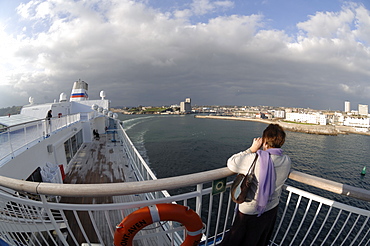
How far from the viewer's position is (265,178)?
1.36 metres

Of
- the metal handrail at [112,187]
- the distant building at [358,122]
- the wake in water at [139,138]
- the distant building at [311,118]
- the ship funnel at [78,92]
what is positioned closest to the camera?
the metal handrail at [112,187]

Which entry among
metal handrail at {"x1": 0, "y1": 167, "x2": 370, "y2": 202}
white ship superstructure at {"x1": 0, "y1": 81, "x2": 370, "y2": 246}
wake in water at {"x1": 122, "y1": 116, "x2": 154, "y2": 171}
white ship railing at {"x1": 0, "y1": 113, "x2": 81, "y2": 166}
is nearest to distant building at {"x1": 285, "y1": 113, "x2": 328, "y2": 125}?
wake in water at {"x1": 122, "y1": 116, "x2": 154, "y2": 171}

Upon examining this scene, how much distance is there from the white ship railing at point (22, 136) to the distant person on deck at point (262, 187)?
170 inches

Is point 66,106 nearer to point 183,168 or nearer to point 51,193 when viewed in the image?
point 183,168

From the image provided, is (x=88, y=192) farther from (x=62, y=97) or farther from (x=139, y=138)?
(x=139, y=138)

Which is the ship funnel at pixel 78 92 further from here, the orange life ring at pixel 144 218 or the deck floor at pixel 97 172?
the orange life ring at pixel 144 218

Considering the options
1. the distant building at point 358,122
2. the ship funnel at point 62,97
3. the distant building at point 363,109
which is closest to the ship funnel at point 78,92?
the ship funnel at point 62,97

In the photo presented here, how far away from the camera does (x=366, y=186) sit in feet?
61.1

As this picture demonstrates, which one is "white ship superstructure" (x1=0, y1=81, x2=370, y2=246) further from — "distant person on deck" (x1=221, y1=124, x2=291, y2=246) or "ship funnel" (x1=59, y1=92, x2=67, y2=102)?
"ship funnel" (x1=59, y1=92, x2=67, y2=102)

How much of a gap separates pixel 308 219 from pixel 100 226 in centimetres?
1208

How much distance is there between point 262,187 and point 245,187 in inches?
5.1

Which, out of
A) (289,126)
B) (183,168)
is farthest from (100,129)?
(289,126)

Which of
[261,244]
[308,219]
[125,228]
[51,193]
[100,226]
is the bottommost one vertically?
[308,219]

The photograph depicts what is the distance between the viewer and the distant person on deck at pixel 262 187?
1.37 meters
